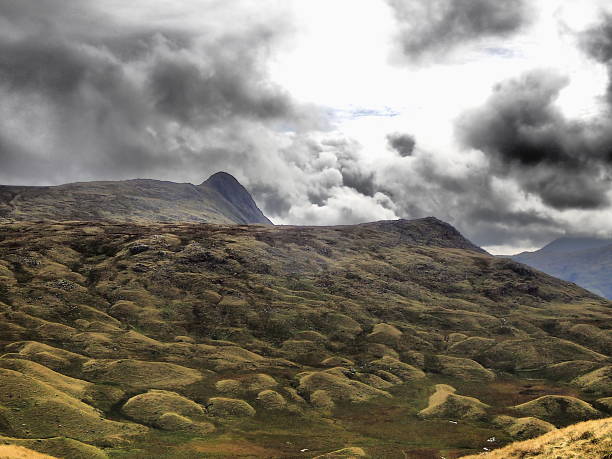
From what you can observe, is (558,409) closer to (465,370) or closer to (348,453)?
(465,370)

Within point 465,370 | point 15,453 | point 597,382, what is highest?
point 15,453

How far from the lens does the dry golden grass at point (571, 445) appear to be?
3483cm

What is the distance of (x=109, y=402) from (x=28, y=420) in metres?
28.1

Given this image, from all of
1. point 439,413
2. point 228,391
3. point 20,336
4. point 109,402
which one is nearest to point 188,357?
point 228,391

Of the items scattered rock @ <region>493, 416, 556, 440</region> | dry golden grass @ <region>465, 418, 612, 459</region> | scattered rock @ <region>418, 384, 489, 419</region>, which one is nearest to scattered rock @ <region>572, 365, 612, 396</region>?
scattered rock @ <region>418, 384, 489, 419</region>

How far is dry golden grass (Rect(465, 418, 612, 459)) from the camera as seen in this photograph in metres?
34.8

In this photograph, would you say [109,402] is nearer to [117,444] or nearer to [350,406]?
[117,444]

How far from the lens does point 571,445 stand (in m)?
37.2

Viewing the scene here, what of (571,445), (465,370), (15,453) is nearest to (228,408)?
(15,453)

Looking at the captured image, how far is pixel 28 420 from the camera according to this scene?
105m

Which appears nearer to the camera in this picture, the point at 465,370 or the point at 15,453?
the point at 15,453

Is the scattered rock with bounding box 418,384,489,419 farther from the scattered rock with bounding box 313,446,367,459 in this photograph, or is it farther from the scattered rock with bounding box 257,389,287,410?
the scattered rock with bounding box 257,389,287,410

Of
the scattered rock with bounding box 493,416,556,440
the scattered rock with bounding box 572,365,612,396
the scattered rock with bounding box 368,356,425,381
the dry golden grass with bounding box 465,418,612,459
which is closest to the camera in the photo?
the dry golden grass with bounding box 465,418,612,459

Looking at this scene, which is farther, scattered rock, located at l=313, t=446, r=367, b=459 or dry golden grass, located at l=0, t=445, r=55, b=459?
scattered rock, located at l=313, t=446, r=367, b=459
